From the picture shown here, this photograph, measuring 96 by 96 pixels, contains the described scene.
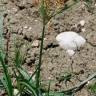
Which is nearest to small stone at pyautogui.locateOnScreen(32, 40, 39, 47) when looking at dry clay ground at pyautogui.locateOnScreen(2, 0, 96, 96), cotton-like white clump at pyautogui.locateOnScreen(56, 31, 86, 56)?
dry clay ground at pyautogui.locateOnScreen(2, 0, 96, 96)

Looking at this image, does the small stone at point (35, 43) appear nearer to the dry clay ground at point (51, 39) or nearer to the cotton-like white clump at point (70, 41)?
the dry clay ground at point (51, 39)

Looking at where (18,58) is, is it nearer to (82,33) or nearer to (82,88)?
(82,88)

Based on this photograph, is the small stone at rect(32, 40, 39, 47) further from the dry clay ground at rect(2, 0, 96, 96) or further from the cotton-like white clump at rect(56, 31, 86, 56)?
the cotton-like white clump at rect(56, 31, 86, 56)

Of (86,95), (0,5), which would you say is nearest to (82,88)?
(86,95)

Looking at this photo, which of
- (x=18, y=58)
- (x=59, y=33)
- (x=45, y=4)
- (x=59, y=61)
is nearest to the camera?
(x=45, y=4)

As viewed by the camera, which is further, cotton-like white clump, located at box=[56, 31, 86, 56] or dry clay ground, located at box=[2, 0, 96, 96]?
cotton-like white clump, located at box=[56, 31, 86, 56]
